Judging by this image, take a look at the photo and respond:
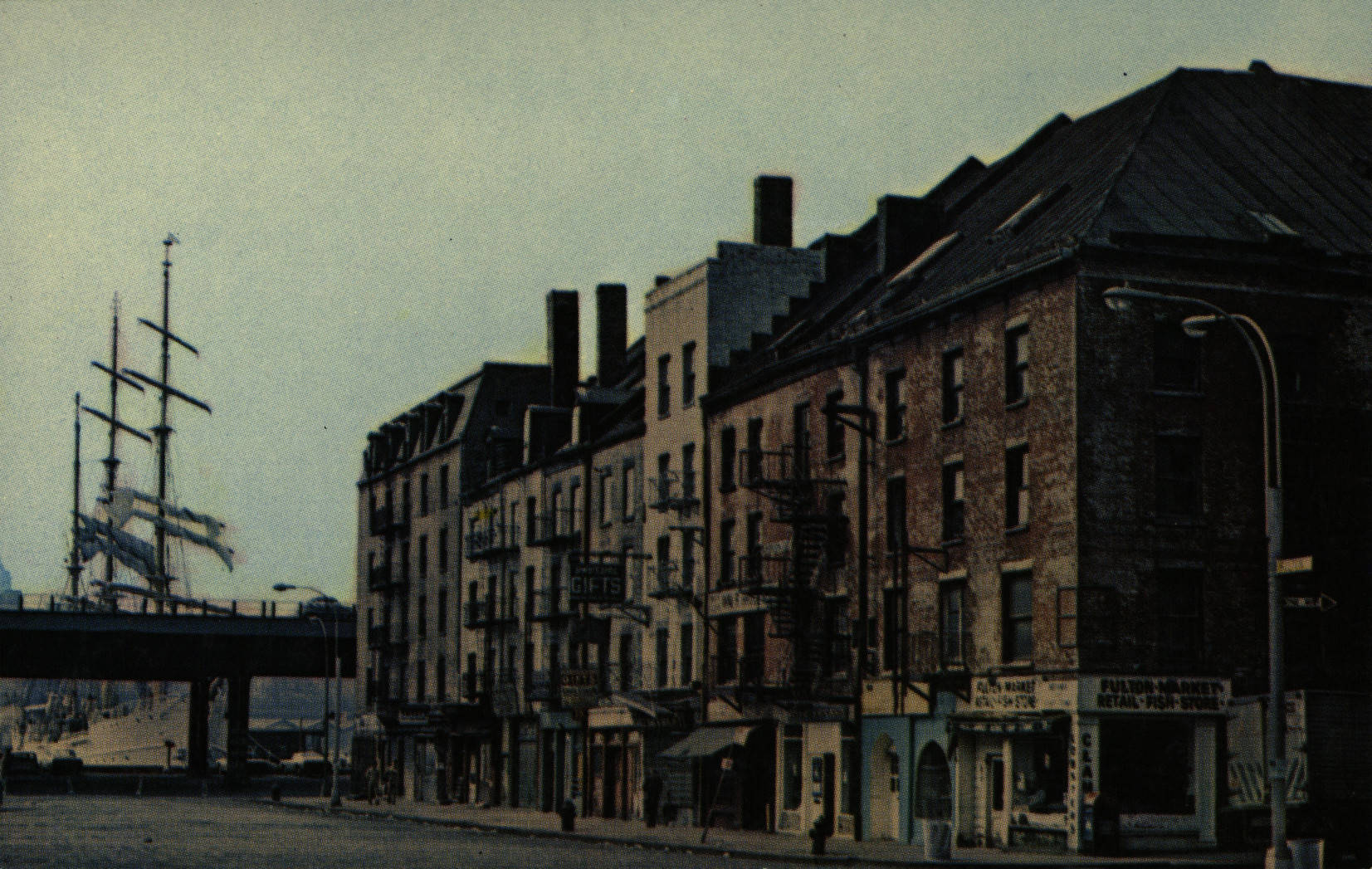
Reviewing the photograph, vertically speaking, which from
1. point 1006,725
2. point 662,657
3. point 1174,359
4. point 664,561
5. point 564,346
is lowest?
point 1006,725

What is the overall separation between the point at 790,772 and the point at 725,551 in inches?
286

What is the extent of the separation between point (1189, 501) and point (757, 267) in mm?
21148

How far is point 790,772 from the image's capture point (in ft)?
173

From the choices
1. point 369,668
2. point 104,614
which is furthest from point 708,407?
point 104,614

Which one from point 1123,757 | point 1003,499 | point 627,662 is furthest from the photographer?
point 627,662

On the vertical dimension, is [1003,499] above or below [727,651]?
above

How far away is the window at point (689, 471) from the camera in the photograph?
58844 millimetres

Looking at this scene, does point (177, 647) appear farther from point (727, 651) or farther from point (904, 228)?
point (904, 228)

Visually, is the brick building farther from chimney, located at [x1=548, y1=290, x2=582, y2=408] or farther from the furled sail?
the furled sail

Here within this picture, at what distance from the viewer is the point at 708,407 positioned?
5812 cm

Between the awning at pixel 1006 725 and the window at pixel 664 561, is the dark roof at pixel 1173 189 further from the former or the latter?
the awning at pixel 1006 725

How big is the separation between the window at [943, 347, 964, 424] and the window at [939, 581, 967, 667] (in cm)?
398

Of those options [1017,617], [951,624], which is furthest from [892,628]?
[1017,617]

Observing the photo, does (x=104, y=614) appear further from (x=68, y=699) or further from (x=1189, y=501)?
(x=68, y=699)
